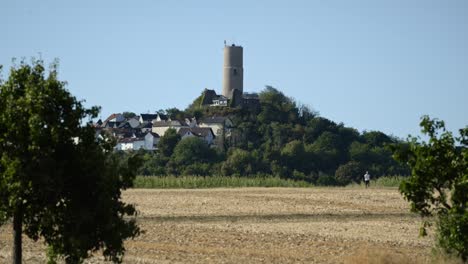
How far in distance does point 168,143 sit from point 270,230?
9886cm

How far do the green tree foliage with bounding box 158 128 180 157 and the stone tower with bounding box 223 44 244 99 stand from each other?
77.4ft

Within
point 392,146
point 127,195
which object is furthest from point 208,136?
point 392,146

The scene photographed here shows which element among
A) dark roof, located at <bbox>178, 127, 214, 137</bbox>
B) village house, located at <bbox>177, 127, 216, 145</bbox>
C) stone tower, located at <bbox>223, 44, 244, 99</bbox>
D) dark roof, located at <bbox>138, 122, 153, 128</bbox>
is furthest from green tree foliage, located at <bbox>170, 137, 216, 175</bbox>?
dark roof, located at <bbox>138, 122, 153, 128</bbox>

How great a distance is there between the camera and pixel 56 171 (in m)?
17.9

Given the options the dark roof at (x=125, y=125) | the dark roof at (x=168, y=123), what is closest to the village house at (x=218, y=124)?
the dark roof at (x=168, y=123)

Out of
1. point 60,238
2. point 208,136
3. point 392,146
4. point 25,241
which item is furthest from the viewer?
point 208,136

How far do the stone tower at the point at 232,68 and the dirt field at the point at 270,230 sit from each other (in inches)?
3824

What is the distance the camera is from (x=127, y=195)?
58.5 meters

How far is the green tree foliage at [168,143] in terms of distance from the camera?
13375cm

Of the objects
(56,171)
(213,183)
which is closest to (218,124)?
(213,183)

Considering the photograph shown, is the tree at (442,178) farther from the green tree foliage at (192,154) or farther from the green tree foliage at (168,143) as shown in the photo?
the green tree foliage at (168,143)

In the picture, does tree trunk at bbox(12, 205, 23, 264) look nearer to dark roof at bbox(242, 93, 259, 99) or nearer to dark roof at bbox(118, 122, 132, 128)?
dark roof at bbox(242, 93, 259, 99)

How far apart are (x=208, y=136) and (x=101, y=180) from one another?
4907 inches

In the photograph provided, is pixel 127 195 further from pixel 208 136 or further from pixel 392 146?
pixel 208 136
